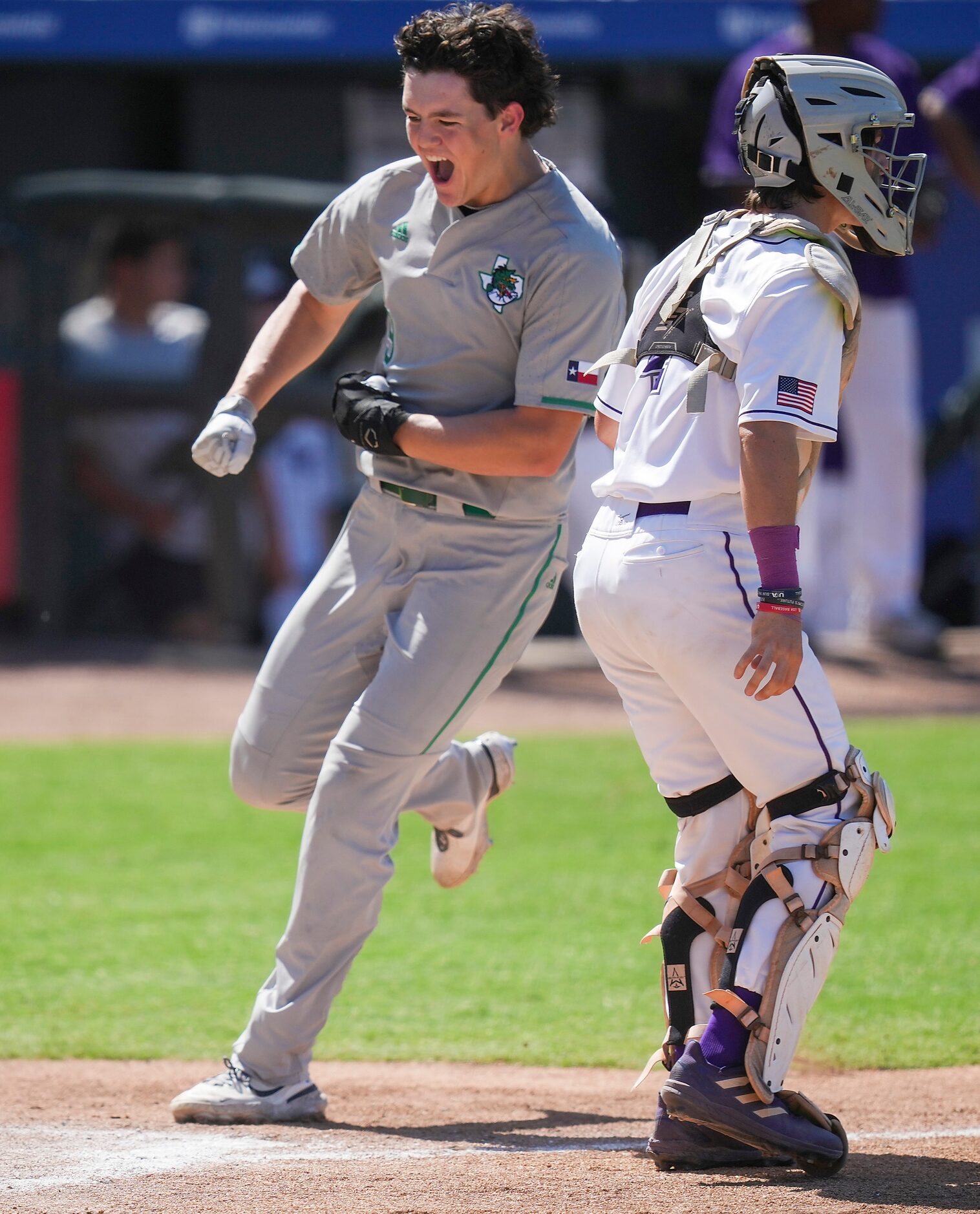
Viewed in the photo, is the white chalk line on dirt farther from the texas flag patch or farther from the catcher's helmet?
the catcher's helmet

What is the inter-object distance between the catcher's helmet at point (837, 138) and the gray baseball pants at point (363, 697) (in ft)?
3.40

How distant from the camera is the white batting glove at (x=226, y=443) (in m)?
3.89

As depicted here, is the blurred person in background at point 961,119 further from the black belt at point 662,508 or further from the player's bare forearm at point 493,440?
the black belt at point 662,508

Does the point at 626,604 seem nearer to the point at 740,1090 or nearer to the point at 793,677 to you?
the point at 793,677

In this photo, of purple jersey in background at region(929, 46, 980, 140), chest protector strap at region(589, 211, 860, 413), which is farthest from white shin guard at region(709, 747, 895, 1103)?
purple jersey in background at region(929, 46, 980, 140)

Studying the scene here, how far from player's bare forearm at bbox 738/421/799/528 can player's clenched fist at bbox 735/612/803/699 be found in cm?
17

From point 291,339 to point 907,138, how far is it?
452 centimetres

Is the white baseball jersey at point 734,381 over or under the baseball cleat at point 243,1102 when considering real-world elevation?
over

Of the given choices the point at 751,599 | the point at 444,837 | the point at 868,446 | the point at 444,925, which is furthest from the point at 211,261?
the point at 751,599

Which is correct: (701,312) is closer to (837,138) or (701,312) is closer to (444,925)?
(837,138)

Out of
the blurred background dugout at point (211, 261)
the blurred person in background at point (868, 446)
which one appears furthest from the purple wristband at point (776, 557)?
the blurred background dugout at point (211, 261)

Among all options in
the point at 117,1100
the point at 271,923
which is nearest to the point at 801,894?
the point at 117,1100

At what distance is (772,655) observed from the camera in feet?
10.4

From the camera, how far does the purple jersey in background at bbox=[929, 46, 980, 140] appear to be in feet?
29.1
